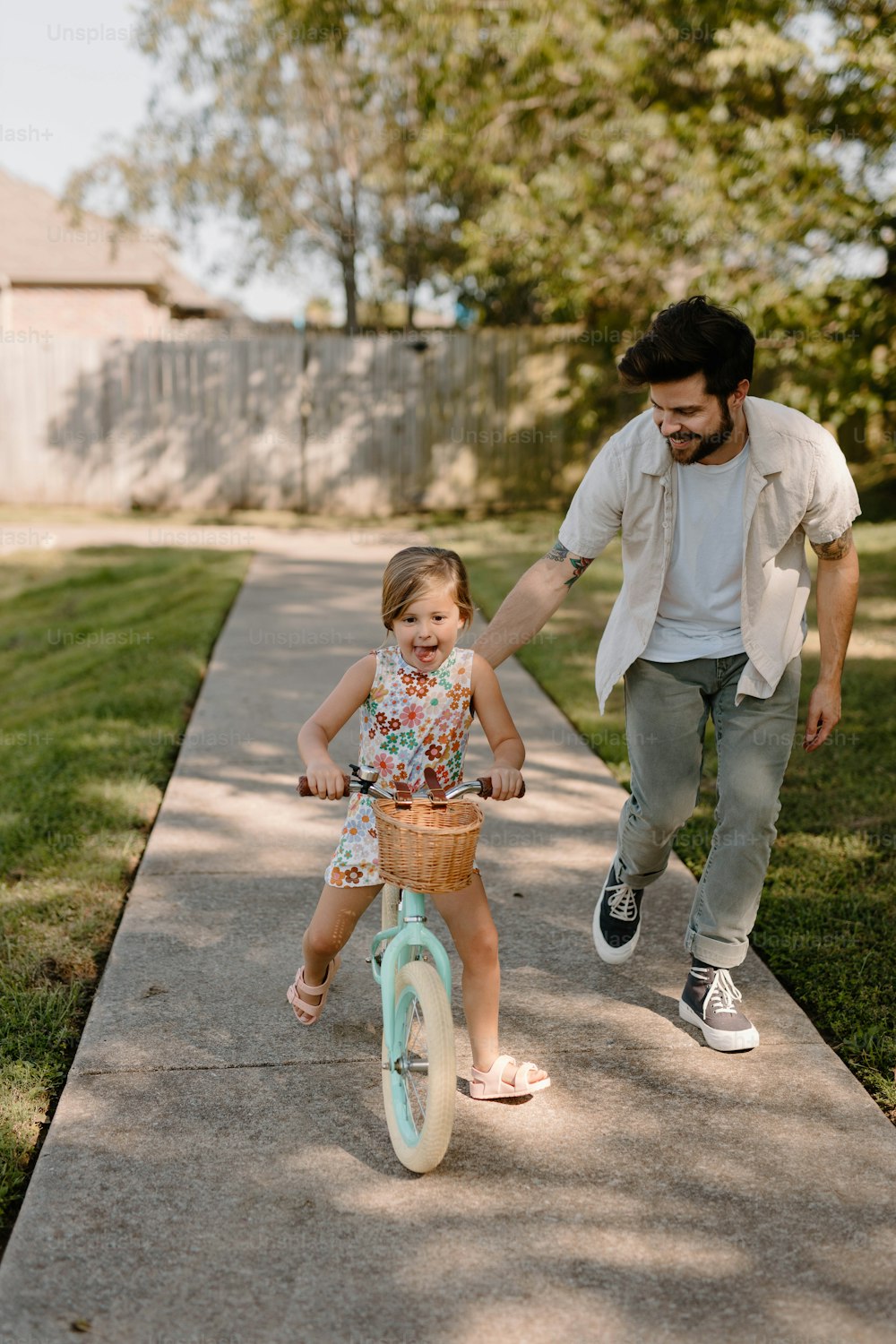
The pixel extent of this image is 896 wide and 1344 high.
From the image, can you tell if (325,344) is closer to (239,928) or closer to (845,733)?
(845,733)

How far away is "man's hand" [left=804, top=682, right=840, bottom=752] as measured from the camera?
3535 millimetres

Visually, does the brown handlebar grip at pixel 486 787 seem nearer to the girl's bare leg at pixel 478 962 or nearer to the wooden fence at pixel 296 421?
the girl's bare leg at pixel 478 962

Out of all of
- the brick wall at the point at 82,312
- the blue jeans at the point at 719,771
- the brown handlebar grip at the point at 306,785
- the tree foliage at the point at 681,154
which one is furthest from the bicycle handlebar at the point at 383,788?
the brick wall at the point at 82,312

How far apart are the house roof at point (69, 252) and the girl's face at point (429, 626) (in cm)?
2524

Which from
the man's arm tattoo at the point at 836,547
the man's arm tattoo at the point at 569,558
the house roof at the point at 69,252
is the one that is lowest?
the man's arm tattoo at the point at 569,558

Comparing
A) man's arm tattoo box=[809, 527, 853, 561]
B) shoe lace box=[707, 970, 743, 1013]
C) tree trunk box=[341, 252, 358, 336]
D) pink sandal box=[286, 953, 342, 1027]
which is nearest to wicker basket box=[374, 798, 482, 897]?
pink sandal box=[286, 953, 342, 1027]

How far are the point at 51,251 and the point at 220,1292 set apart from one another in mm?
29513

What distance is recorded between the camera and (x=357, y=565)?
39.5ft

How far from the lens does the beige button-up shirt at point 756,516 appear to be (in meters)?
3.41

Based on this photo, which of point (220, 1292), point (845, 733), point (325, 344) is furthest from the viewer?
point (325, 344)

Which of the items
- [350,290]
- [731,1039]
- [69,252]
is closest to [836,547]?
[731,1039]

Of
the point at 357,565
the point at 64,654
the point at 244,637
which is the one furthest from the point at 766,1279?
the point at 357,565

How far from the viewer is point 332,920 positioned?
3.26 m

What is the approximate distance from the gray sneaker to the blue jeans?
0.05 meters
